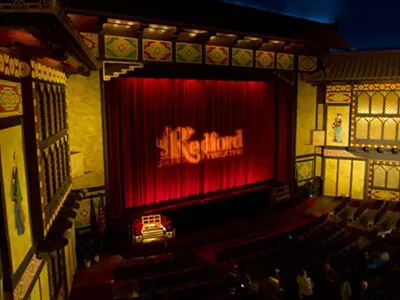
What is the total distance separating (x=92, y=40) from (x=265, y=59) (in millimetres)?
5522

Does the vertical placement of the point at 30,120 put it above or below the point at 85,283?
above

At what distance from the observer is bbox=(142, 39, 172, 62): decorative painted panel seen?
9148 mm

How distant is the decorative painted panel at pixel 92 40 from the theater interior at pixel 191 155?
0.12ft

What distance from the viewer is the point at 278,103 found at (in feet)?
40.8

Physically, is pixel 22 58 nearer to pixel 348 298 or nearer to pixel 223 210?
pixel 348 298

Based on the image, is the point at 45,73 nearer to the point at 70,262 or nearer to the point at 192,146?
the point at 70,262

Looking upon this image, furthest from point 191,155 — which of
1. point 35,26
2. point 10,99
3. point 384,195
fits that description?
point 35,26

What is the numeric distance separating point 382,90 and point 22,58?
1213 cm

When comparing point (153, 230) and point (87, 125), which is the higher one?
point (87, 125)

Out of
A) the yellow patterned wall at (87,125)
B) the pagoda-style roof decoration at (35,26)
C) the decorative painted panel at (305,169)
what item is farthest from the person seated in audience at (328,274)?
the decorative painted panel at (305,169)

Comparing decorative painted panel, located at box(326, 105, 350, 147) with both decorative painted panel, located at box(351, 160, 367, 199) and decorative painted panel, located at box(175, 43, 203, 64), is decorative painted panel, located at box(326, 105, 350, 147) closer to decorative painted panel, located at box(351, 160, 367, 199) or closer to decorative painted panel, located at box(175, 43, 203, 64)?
decorative painted panel, located at box(351, 160, 367, 199)

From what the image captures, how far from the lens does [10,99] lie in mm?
3654

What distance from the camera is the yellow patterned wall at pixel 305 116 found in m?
13.1

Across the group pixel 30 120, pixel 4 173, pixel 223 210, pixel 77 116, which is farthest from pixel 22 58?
pixel 223 210
